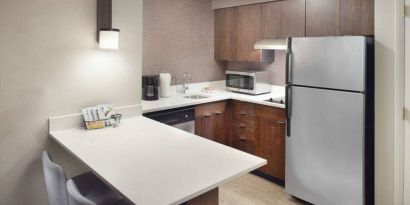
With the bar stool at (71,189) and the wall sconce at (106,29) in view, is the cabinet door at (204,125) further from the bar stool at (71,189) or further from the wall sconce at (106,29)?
the bar stool at (71,189)

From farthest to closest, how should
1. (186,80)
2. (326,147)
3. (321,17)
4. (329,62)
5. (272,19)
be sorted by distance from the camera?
(186,80)
(272,19)
(321,17)
(326,147)
(329,62)

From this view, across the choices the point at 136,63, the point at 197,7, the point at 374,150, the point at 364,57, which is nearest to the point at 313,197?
the point at 374,150

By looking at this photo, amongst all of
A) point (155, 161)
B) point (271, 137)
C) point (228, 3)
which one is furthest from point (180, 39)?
point (155, 161)

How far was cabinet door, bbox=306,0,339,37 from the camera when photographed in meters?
2.96

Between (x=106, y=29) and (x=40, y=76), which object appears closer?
(x=40, y=76)

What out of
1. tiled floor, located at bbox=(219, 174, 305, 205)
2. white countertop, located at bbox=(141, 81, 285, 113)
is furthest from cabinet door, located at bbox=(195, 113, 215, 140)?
tiled floor, located at bbox=(219, 174, 305, 205)

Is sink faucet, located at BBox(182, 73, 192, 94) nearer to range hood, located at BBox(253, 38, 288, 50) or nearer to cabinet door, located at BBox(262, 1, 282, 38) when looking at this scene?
range hood, located at BBox(253, 38, 288, 50)

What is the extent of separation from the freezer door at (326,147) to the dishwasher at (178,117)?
105cm

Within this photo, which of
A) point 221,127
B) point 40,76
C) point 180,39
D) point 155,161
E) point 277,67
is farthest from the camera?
point 180,39

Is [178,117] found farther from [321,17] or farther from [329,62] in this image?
[321,17]

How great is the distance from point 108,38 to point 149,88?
120 cm

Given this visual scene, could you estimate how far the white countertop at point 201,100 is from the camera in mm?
3160

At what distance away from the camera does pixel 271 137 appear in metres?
3.35

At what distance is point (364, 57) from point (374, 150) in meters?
0.79
